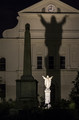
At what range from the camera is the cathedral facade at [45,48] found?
4250 centimetres

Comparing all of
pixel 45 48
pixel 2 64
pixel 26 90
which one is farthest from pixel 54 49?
pixel 26 90

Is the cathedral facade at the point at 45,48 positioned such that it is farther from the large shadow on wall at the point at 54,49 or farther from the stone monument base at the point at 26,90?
the stone monument base at the point at 26,90

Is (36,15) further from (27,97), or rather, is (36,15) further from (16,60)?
(27,97)

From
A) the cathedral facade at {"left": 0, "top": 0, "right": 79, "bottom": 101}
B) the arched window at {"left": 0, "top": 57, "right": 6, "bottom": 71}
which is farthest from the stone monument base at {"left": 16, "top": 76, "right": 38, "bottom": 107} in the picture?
the arched window at {"left": 0, "top": 57, "right": 6, "bottom": 71}

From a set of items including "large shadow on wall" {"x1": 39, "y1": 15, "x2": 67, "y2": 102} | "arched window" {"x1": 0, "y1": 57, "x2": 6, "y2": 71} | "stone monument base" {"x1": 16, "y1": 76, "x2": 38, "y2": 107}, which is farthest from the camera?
"arched window" {"x1": 0, "y1": 57, "x2": 6, "y2": 71}

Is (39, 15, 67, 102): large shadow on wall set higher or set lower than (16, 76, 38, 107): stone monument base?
higher

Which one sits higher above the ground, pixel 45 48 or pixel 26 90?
pixel 45 48

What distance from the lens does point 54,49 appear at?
141 ft

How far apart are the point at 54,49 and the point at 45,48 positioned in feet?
2.69

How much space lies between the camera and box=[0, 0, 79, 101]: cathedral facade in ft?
139

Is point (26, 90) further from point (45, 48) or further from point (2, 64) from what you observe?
point (2, 64)

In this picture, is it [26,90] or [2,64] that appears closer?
[26,90]

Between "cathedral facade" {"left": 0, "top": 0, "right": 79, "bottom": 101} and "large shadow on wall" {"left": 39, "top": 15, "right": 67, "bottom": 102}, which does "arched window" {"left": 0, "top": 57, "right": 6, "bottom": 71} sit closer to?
"cathedral facade" {"left": 0, "top": 0, "right": 79, "bottom": 101}

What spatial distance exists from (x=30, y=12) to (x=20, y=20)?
117cm
